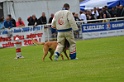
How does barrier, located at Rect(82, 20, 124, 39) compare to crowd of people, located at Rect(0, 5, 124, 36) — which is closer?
crowd of people, located at Rect(0, 5, 124, 36)

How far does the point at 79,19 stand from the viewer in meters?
32.1

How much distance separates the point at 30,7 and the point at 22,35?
11.2 ft

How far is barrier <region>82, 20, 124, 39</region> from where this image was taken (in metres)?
30.8

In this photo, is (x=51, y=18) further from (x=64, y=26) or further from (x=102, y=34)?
(x=64, y=26)

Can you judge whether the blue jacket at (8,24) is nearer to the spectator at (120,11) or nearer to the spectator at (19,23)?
the spectator at (19,23)

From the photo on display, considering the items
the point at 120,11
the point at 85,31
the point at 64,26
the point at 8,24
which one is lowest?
the point at 85,31

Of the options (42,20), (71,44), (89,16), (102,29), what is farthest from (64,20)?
(89,16)

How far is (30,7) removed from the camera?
3189 cm

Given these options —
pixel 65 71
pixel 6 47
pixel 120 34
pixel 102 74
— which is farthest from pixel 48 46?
pixel 120 34

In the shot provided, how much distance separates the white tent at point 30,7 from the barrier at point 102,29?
3150 millimetres

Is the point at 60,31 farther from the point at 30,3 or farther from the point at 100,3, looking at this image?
the point at 100,3

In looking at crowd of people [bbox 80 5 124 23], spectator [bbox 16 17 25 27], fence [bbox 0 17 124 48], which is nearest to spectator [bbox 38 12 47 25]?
fence [bbox 0 17 124 48]

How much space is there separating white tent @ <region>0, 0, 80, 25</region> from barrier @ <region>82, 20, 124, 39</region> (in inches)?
124

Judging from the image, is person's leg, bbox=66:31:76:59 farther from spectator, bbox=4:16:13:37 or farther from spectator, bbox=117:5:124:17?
spectator, bbox=117:5:124:17
